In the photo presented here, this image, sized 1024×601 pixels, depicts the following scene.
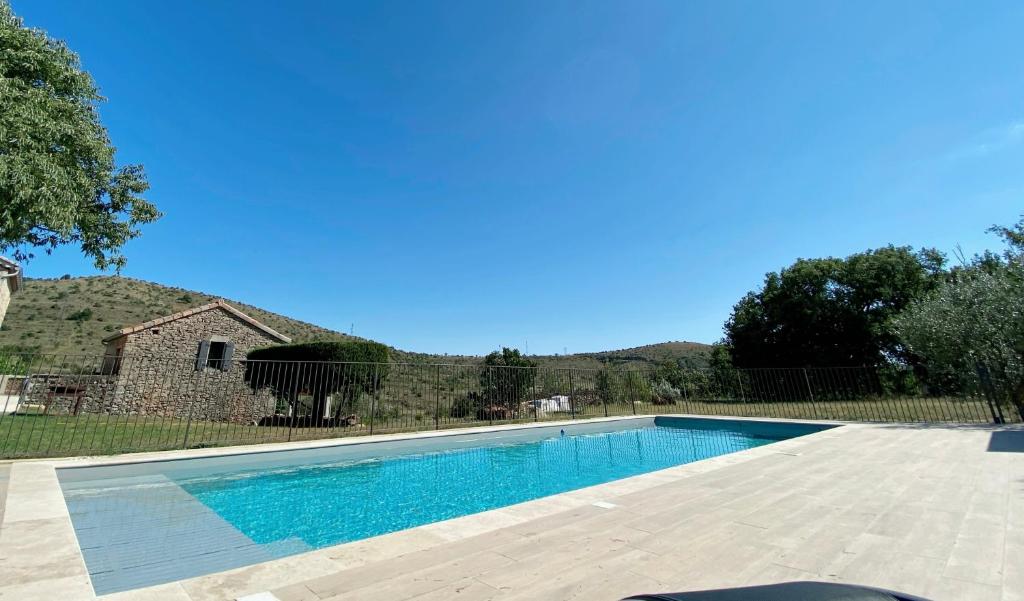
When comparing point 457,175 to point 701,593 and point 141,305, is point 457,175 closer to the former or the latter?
point 701,593

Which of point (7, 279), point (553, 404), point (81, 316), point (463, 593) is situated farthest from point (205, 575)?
point (81, 316)

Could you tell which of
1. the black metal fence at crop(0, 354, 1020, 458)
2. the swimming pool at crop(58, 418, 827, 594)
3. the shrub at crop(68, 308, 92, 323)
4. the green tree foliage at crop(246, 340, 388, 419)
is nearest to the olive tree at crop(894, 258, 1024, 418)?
the black metal fence at crop(0, 354, 1020, 458)

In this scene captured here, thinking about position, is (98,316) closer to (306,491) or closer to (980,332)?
(306,491)

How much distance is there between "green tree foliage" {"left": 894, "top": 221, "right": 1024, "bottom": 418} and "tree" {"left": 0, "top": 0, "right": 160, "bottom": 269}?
17.7 metres

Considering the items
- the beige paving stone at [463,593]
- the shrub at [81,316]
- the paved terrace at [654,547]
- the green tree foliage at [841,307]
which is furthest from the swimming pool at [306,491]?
the shrub at [81,316]

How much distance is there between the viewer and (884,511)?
3.23 meters

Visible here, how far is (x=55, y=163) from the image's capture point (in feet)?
21.7

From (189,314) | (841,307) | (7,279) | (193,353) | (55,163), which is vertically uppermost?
(7,279)

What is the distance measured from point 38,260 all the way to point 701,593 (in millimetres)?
15392

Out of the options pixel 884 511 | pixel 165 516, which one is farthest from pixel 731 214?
pixel 165 516

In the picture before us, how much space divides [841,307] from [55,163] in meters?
29.2

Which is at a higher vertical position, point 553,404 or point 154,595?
point 553,404

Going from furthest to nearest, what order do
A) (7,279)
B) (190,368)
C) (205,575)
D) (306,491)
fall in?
(190,368)
(7,279)
(306,491)
(205,575)

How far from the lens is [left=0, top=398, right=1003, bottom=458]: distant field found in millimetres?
6867
